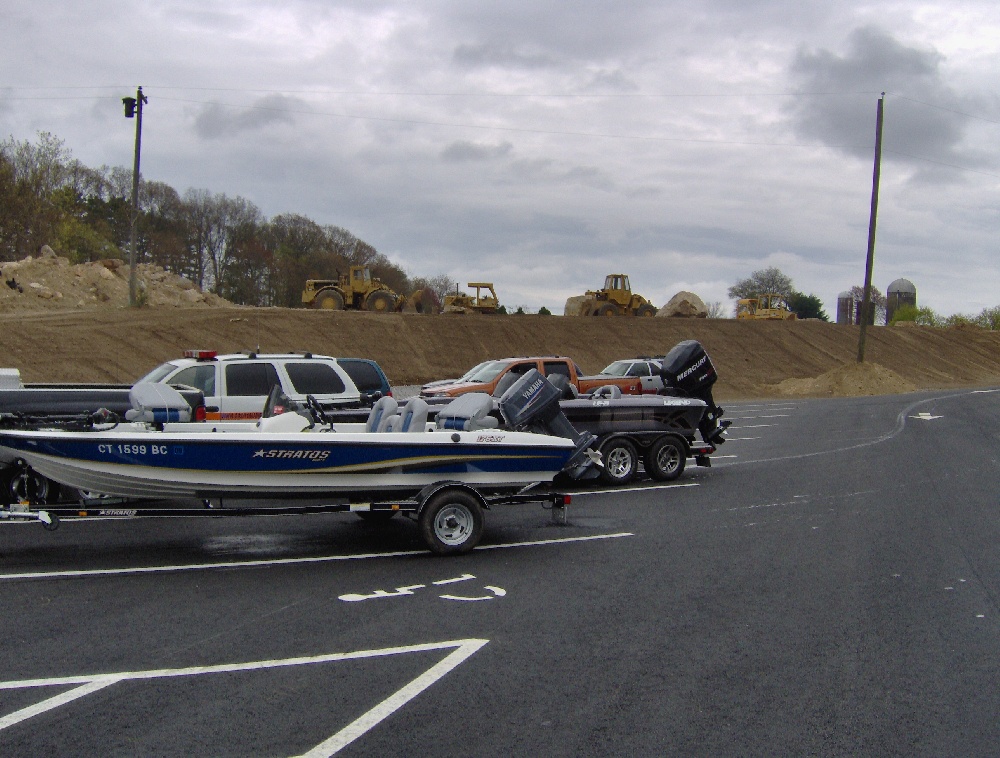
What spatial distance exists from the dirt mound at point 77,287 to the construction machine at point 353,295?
634 cm

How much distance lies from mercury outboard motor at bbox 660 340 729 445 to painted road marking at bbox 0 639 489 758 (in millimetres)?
9088

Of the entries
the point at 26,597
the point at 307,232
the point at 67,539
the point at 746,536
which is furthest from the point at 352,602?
the point at 307,232

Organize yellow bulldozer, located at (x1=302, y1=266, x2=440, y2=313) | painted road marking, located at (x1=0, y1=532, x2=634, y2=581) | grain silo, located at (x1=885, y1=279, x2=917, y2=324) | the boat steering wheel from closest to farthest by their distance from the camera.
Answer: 1. painted road marking, located at (x1=0, y1=532, x2=634, y2=581)
2. the boat steering wheel
3. yellow bulldozer, located at (x1=302, y1=266, x2=440, y2=313)
4. grain silo, located at (x1=885, y1=279, x2=917, y2=324)

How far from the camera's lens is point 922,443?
19.7 metres

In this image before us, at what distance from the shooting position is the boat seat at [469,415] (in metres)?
9.20

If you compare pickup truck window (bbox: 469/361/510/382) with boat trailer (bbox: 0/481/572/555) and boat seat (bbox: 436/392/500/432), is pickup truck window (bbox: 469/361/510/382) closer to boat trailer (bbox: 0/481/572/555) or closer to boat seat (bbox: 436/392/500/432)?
boat seat (bbox: 436/392/500/432)

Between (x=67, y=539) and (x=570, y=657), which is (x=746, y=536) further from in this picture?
(x=67, y=539)

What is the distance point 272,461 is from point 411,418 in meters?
1.57

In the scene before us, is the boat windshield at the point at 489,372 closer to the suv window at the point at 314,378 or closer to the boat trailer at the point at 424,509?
the suv window at the point at 314,378

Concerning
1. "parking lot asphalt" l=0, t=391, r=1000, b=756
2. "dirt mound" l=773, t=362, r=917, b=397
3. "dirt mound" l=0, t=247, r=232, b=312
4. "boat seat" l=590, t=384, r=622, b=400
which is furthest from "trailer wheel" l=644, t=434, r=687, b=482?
"dirt mound" l=0, t=247, r=232, b=312

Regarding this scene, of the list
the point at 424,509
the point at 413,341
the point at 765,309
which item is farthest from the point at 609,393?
the point at 765,309

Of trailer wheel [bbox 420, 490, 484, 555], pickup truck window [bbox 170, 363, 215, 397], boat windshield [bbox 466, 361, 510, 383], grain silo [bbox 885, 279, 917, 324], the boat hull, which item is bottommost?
trailer wheel [bbox 420, 490, 484, 555]

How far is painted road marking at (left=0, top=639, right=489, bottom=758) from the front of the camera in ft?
14.9

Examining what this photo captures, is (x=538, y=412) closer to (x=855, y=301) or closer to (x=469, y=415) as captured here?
(x=469, y=415)
